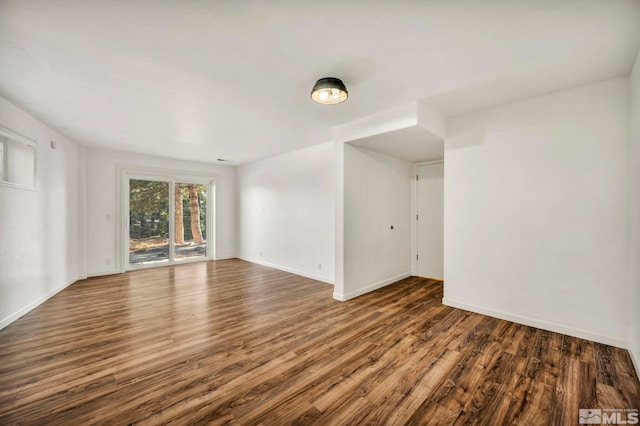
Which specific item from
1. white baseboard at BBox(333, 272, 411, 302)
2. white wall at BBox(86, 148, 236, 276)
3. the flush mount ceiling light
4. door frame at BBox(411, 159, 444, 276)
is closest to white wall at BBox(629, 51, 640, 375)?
the flush mount ceiling light

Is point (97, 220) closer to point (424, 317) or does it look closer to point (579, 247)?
point (424, 317)

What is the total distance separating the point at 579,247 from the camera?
265 centimetres

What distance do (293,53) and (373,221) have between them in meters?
2.91

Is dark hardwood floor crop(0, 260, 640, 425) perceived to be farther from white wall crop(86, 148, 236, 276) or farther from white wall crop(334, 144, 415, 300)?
white wall crop(86, 148, 236, 276)

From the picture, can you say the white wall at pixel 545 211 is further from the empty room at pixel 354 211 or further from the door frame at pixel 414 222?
the door frame at pixel 414 222

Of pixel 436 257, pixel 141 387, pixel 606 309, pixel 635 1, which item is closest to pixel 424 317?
pixel 606 309

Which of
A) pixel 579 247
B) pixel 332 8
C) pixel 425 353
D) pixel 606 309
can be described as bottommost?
pixel 425 353

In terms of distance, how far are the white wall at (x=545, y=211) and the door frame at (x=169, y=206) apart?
5.85 meters

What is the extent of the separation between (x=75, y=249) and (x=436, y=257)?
676 centimetres

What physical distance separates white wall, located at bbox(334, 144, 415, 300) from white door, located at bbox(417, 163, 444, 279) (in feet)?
0.74

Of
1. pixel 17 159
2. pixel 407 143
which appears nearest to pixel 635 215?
pixel 407 143

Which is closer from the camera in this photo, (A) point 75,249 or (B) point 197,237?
(A) point 75,249

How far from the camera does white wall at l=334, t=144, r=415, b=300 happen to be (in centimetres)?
390

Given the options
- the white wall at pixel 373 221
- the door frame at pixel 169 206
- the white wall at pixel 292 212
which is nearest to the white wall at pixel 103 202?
the door frame at pixel 169 206
